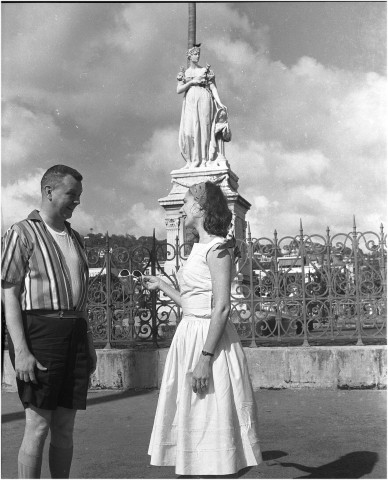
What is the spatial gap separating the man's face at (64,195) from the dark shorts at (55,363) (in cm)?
59

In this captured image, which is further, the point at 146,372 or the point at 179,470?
the point at 146,372

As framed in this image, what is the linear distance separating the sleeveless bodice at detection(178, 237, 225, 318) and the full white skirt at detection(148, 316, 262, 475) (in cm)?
6

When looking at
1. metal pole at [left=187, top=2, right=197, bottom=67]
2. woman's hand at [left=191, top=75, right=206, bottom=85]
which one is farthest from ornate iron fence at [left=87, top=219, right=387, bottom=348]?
metal pole at [left=187, top=2, right=197, bottom=67]

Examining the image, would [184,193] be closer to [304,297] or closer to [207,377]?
[304,297]

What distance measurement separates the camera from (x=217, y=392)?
3102 millimetres

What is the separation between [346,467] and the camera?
4.30m

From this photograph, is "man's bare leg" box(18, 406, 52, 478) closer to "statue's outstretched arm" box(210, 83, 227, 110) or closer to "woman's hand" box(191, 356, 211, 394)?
"woman's hand" box(191, 356, 211, 394)

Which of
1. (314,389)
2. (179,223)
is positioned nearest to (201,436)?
(314,389)

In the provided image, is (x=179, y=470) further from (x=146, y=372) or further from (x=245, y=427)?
(x=146, y=372)

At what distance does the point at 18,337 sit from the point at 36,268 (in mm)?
353

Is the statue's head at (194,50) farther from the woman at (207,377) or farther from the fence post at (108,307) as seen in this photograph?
the woman at (207,377)

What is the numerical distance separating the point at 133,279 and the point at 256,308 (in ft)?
5.84

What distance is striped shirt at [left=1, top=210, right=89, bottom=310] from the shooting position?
303 centimetres

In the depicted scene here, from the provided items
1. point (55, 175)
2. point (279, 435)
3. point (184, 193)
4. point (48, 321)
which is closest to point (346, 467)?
point (279, 435)
